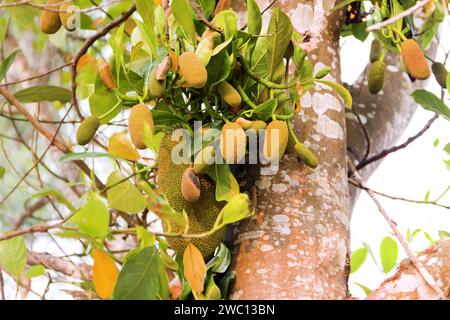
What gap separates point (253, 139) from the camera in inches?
34.6

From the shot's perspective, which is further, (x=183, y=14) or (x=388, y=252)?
(x=388, y=252)

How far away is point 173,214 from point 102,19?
0.95m

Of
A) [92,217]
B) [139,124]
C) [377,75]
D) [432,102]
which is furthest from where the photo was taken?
[377,75]

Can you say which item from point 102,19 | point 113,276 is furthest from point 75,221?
point 102,19

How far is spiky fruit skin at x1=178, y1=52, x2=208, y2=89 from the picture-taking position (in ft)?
2.68

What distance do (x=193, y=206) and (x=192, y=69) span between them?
7.2 inches

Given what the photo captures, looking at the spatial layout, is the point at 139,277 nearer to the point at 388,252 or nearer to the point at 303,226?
the point at 303,226

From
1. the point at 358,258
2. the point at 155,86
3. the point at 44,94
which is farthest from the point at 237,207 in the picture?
the point at 358,258

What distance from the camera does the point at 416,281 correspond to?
0.81 meters

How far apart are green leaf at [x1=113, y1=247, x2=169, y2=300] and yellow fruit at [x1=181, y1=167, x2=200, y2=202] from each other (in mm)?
114

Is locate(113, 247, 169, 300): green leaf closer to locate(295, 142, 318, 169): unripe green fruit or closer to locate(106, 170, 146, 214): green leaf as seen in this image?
locate(106, 170, 146, 214): green leaf
